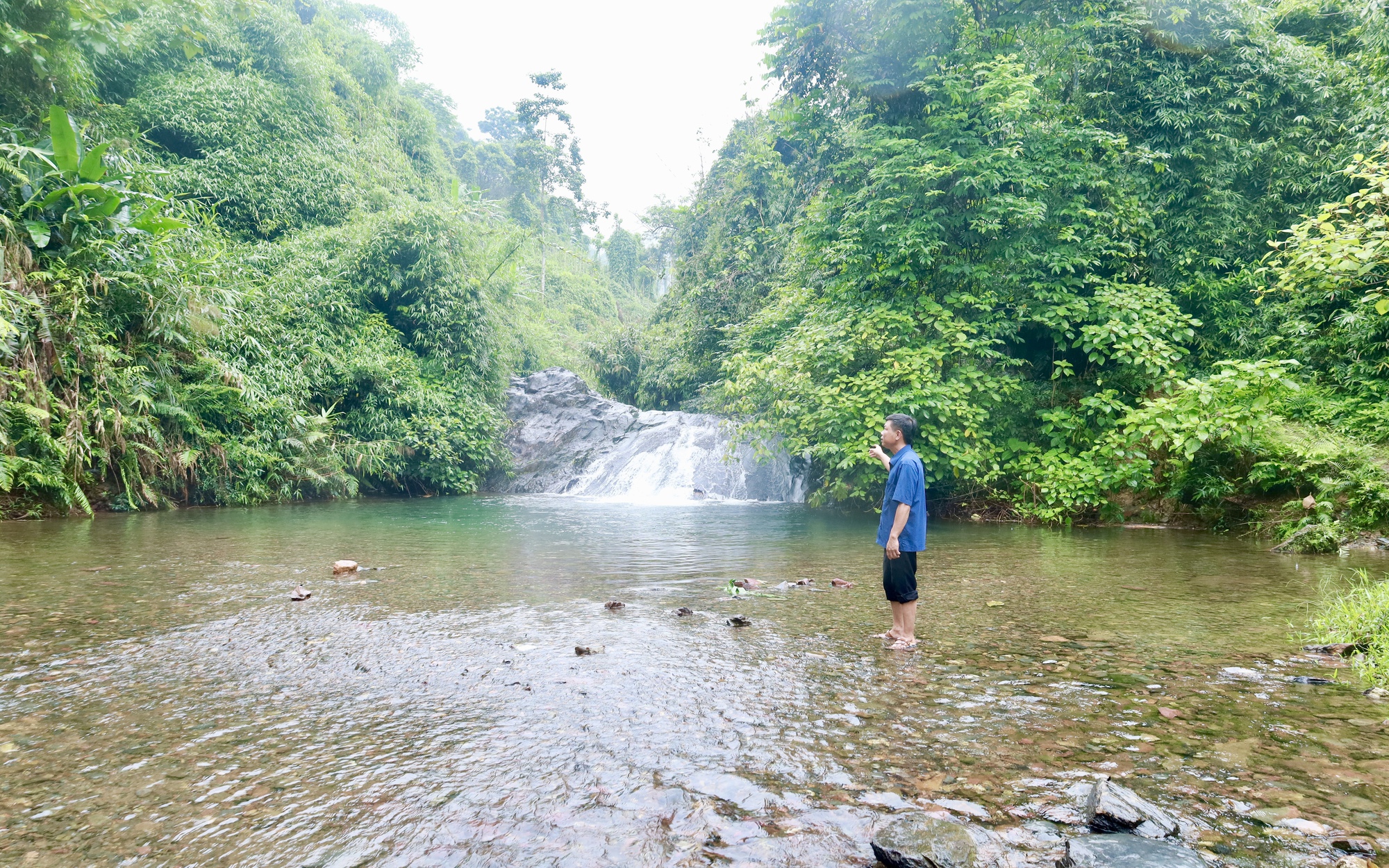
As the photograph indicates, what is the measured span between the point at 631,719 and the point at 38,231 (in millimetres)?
13130

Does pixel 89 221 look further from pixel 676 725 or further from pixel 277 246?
pixel 676 725

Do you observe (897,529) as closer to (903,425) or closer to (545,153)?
(903,425)

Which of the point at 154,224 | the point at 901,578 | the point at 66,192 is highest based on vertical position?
the point at 66,192

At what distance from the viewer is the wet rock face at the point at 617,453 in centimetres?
1991

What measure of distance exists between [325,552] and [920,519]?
278 inches

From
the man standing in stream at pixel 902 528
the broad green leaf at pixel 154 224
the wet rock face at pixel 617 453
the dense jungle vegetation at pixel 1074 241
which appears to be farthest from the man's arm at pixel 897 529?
the broad green leaf at pixel 154 224

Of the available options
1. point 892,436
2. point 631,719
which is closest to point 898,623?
point 892,436

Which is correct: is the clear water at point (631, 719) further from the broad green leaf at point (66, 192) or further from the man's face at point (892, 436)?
the broad green leaf at point (66, 192)

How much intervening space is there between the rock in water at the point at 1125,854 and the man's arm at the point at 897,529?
260cm

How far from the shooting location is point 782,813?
2561mm

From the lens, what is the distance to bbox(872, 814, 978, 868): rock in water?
2.18 metres

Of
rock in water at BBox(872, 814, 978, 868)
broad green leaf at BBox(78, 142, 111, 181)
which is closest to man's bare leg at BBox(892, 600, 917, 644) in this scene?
rock in water at BBox(872, 814, 978, 868)

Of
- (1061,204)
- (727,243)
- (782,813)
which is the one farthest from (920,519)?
(727,243)

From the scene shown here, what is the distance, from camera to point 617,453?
2256 centimetres
